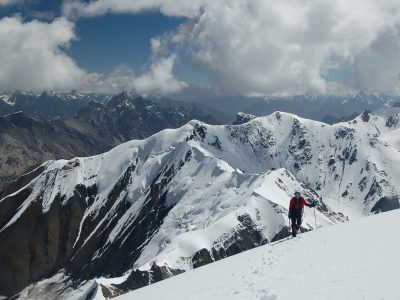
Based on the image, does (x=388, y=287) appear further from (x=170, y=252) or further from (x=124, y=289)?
(x=170, y=252)

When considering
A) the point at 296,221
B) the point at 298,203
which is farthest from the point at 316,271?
A: the point at 296,221

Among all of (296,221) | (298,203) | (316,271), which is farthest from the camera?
(296,221)

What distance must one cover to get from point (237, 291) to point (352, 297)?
6.59 m

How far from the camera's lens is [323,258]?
26.5 m

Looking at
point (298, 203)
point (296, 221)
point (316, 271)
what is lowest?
point (316, 271)

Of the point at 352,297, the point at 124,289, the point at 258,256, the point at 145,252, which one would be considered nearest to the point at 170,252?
the point at 124,289

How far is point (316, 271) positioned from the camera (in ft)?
78.8

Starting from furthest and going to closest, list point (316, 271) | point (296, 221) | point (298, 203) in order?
point (296, 221) < point (298, 203) < point (316, 271)

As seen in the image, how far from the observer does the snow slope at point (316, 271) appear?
67.5 ft

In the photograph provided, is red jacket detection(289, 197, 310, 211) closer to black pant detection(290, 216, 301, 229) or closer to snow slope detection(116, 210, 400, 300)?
black pant detection(290, 216, 301, 229)

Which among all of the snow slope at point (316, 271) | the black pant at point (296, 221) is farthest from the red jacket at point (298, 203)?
the snow slope at point (316, 271)

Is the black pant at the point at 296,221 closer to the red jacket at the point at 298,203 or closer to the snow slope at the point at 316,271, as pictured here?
the red jacket at the point at 298,203

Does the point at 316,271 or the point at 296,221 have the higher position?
the point at 296,221

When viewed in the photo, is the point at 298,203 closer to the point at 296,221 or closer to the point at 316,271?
the point at 296,221
